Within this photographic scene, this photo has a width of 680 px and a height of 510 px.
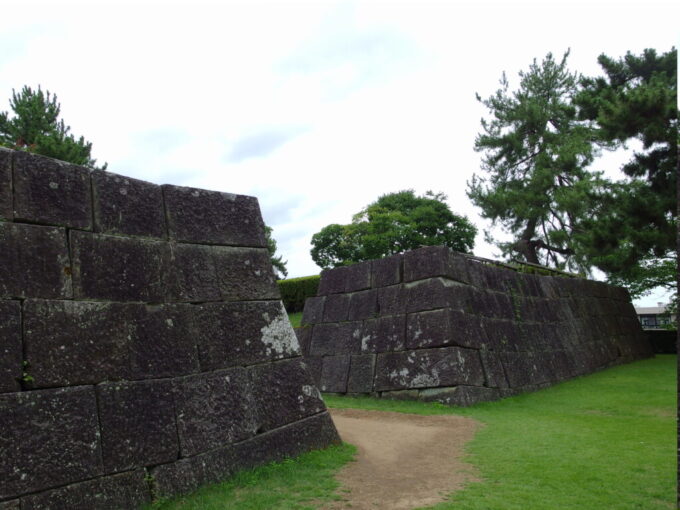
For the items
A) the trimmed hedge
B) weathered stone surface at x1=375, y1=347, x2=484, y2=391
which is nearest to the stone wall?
weathered stone surface at x1=375, y1=347, x2=484, y2=391

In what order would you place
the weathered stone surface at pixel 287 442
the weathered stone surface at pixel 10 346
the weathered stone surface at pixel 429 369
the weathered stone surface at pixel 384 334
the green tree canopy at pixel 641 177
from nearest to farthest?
the weathered stone surface at pixel 10 346
the weathered stone surface at pixel 287 442
the weathered stone surface at pixel 429 369
the weathered stone surface at pixel 384 334
the green tree canopy at pixel 641 177

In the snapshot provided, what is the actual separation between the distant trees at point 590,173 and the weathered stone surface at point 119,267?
12816mm

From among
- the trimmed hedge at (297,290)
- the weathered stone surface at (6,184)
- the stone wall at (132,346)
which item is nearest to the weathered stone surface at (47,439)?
the stone wall at (132,346)

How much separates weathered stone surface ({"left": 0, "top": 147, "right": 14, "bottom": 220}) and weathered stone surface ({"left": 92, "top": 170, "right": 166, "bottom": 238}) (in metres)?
0.66

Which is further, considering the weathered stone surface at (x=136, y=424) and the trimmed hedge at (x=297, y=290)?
the trimmed hedge at (x=297, y=290)

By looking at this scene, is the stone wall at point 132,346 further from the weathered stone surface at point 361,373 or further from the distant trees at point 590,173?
the distant trees at point 590,173

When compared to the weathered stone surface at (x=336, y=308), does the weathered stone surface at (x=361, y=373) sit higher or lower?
lower

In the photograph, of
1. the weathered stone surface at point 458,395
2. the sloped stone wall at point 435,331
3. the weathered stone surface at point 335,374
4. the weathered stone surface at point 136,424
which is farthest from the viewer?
the weathered stone surface at point 335,374

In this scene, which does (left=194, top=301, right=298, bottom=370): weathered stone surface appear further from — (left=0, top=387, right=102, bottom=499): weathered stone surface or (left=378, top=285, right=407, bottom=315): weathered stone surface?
(left=378, top=285, right=407, bottom=315): weathered stone surface

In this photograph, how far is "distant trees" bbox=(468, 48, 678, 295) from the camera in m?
14.1

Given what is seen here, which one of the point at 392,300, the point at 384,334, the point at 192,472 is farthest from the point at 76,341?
the point at 392,300

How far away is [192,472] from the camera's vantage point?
462 cm

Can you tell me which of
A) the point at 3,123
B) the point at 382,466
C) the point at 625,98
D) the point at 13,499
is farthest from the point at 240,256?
the point at 3,123

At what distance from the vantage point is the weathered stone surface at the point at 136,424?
4.23m
